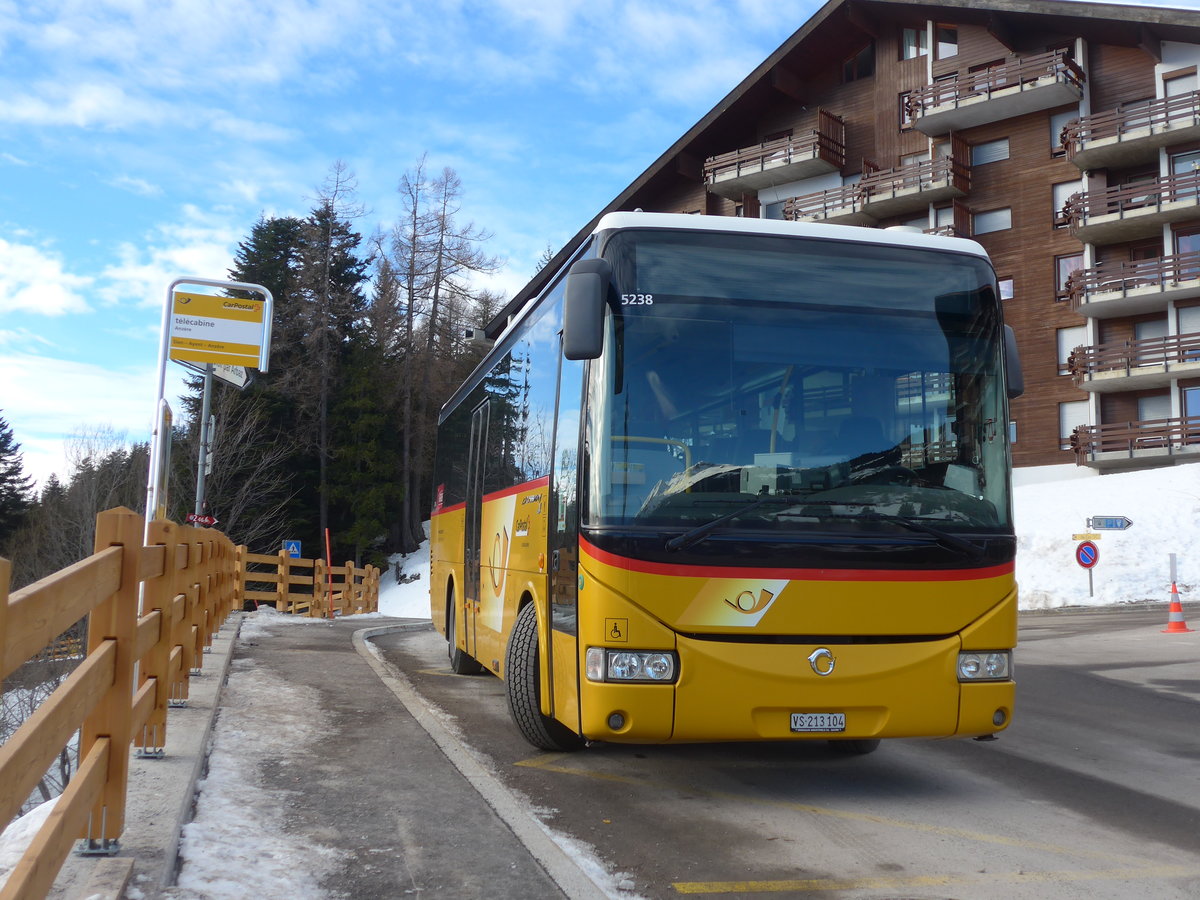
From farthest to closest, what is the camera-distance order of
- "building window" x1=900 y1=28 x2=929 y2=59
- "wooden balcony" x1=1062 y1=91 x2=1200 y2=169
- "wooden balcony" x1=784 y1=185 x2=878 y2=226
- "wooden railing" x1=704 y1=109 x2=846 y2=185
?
"wooden railing" x1=704 y1=109 x2=846 y2=185 → "wooden balcony" x1=784 y1=185 x2=878 y2=226 → "building window" x1=900 y1=28 x2=929 y2=59 → "wooden balcony" x1=1062 y1=91 x2=1200 y2=169

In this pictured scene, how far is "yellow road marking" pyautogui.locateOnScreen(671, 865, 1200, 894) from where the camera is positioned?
4.42 meters

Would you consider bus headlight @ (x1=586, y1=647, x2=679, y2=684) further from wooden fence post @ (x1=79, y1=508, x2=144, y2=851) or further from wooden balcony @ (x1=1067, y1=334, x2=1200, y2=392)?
wooden balcony @ (x1=1067, y1=334, x2=1200, y2=392)

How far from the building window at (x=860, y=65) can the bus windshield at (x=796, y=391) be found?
37.5 m

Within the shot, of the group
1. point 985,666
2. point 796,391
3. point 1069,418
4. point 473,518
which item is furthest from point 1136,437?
point 796,391

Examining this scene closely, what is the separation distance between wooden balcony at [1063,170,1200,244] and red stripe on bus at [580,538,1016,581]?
3284cm

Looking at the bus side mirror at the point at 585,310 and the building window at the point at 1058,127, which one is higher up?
the building window at the point at 1058,127

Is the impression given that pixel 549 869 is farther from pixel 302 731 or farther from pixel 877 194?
pixel 877 194

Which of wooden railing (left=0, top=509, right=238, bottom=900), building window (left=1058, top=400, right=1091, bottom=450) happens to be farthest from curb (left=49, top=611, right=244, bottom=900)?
building window (left=1058, top=400, right=1091, bottom=450)

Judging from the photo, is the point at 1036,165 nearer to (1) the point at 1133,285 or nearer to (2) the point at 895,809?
(1) the point at 1133,285

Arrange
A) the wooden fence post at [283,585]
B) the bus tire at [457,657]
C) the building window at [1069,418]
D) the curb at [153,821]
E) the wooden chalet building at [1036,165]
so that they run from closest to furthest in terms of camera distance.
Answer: the curb at [153,821] < the bus tire at [457,657] < the wooden fence post at [283,585] < the wooden chalet building at [1036,165] < the building window at [1069,418]

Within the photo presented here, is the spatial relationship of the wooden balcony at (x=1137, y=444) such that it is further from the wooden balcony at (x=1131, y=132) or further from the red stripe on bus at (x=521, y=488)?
the red stripe on bus at (x=521, y=488)

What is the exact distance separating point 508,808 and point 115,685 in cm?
208

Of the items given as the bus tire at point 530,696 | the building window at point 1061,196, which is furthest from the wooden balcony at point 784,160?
the bus tire at point 530,696

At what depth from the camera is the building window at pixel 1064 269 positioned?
1459 inches
